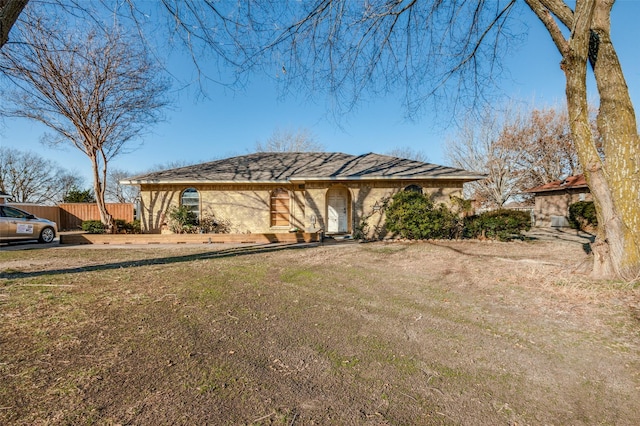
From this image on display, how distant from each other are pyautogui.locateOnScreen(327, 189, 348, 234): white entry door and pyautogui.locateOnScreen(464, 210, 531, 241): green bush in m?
5.80

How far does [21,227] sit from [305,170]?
11517 millimetres

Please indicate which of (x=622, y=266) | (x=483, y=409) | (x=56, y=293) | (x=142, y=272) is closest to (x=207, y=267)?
(x=142, y=272)

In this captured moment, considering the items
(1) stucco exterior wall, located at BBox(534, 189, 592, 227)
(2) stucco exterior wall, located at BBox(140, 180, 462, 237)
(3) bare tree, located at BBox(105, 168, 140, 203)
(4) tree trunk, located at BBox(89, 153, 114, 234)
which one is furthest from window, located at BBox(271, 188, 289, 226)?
(3) bare tree, located at BBox(105, 168, 140, 203)

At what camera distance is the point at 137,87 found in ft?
44.5

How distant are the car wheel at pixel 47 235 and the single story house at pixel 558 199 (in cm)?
2794

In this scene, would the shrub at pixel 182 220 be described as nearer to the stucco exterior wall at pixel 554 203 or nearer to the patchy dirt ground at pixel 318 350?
the patchy dirt ground at pixel 318 350

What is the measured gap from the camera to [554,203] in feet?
70.5

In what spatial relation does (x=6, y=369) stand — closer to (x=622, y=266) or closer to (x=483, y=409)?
(x=483, y=409)

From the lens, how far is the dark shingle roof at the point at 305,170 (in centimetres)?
1281

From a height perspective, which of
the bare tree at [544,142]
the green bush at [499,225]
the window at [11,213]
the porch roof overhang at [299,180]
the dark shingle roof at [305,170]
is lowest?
the green bush at [499,225]

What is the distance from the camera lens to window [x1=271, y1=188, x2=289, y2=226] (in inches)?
569

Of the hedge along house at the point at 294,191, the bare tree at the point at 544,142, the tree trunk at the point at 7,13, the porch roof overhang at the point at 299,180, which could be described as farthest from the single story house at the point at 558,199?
the tree trunk at the point at 7,13

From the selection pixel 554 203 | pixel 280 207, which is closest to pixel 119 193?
pixel 280 207

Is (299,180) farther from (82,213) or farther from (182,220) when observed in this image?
(82,213)
